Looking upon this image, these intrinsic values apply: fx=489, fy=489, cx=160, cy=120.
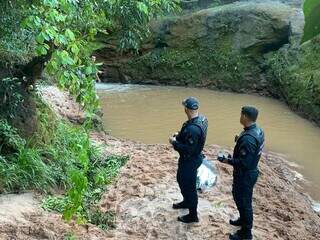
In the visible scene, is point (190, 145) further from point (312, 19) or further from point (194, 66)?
point (194, 66)

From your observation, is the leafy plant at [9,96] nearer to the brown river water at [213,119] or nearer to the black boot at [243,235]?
the black boot at [243,235]

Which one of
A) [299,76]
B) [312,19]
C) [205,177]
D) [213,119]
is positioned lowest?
[213,119]

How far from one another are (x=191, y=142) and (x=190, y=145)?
0.04 meters

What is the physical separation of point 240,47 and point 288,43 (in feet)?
5.62

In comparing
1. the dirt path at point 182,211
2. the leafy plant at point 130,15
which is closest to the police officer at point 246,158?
the dirt path at point 182,211

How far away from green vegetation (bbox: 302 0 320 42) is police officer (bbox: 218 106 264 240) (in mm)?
3492

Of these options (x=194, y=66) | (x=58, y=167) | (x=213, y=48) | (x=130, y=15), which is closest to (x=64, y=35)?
(x=58, y=167)

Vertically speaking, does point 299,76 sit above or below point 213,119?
above

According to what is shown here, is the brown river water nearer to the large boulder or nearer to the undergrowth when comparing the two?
the large boulder

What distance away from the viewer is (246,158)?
471 centimetres

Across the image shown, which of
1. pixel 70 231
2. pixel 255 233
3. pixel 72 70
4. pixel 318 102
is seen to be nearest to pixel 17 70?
pixel 72 70

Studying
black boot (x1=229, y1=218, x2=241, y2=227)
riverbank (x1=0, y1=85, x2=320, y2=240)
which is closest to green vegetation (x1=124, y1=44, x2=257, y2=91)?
riverbank (x1=0, y1=85, x2=320, y2=240)

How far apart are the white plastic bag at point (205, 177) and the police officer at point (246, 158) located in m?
1.61

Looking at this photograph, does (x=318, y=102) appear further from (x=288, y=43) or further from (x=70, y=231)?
(x=70, y=231)
